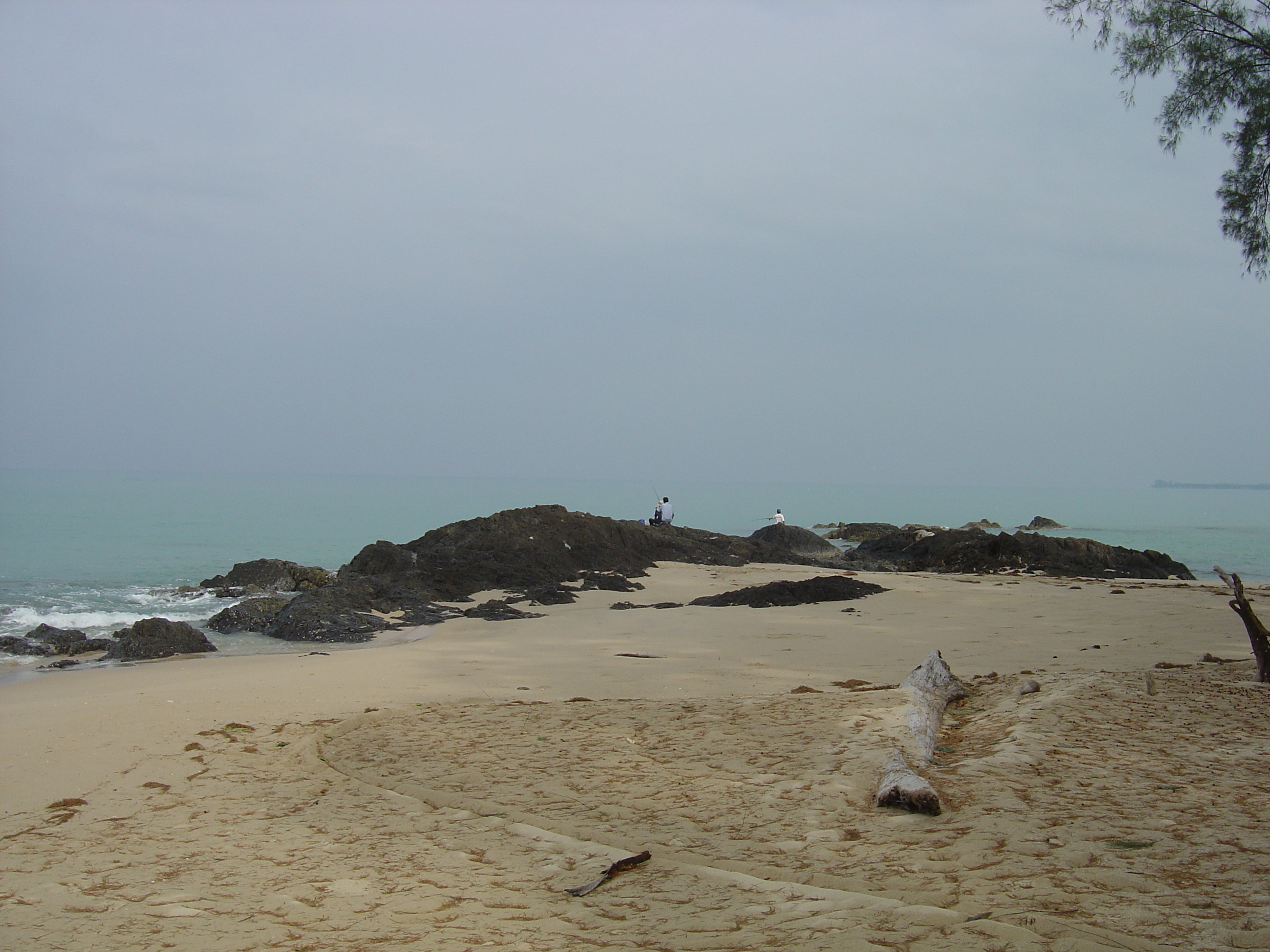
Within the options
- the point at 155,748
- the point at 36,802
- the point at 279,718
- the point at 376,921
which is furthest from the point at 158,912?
the point at 279,718

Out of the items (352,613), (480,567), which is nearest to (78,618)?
(352,613)

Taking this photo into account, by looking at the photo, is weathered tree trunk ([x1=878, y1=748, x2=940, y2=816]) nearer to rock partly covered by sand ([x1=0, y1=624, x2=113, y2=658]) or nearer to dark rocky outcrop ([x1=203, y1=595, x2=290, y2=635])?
rock partly covered by sand ([x1=0, y1=624, x2=113, y2=658])

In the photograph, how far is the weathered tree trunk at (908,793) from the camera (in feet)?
13.2

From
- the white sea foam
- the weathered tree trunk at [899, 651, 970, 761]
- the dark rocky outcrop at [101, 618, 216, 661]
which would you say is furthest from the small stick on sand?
the white sea foam

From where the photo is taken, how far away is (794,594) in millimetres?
14320

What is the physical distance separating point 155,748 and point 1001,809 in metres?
5.39

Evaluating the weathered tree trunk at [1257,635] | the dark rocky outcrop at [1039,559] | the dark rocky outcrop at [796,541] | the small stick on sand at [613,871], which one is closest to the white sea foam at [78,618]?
the small stick on sand at [613,871]

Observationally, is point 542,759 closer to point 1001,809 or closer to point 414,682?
point 1001,809

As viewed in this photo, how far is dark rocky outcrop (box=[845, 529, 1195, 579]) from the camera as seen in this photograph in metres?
21.2

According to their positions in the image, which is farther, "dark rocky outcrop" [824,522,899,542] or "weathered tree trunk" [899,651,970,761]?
"dark rocky outcrop" [824,522,899,542]

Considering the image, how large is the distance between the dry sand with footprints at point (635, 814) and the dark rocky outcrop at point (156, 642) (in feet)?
7.30

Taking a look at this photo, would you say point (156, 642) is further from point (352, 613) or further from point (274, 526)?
point (274, 526)

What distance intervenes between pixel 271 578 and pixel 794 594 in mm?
12031

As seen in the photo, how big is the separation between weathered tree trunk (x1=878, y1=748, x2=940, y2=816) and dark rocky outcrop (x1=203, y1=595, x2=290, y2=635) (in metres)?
11.6
